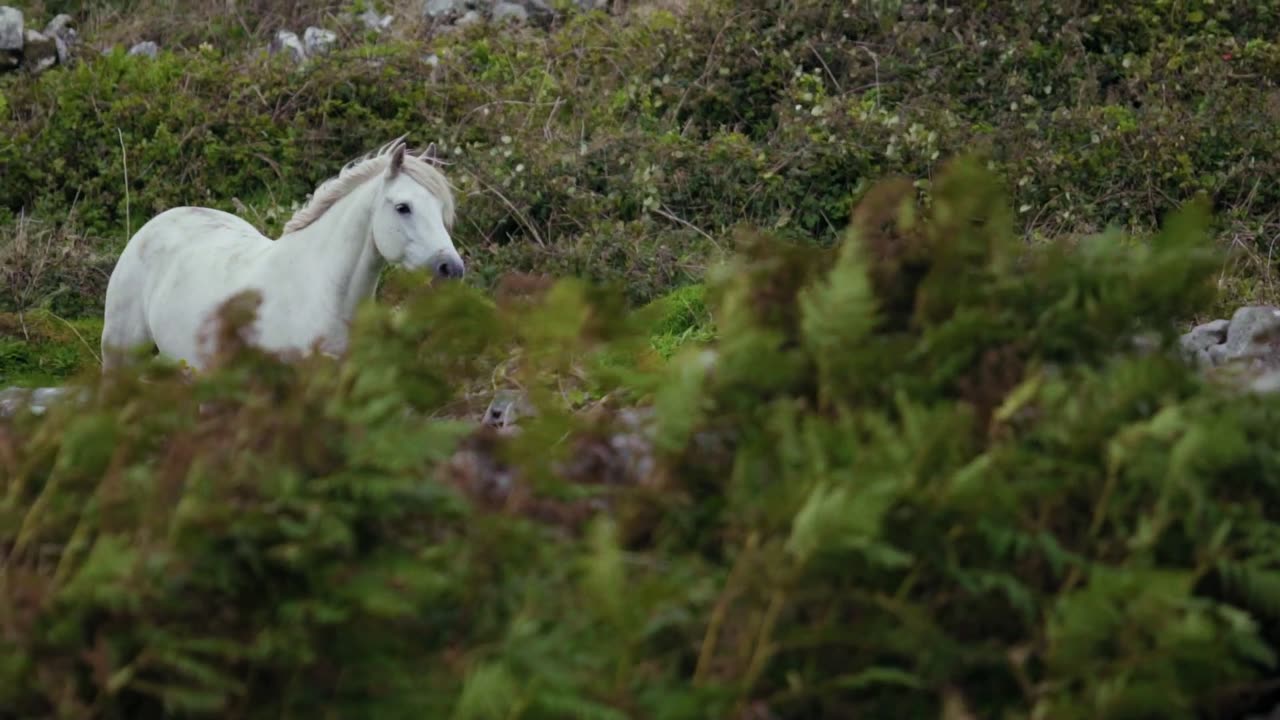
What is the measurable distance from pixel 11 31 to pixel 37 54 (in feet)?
0.76

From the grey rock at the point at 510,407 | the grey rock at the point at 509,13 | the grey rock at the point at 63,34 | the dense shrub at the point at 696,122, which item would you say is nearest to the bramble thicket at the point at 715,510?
the grey rock at the point at 510,407

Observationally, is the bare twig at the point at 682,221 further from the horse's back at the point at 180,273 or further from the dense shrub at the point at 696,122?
the horse's back at the point at 180,273

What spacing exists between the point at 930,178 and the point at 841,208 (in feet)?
1.86

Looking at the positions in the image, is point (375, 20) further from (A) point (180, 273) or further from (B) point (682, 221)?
(A) point (180, 273)

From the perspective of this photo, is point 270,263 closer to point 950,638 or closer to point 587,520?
point 587,520

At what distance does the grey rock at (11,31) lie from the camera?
12.4 metres

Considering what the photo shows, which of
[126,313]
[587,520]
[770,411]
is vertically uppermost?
[770,411]

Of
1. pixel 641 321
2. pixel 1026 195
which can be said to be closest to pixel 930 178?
pixel 1026 195

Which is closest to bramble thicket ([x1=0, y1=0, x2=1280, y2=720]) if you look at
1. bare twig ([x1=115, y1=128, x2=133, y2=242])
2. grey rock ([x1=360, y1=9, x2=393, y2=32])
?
bare twig ([x1=115, y1=128, x2=133, y2=242])

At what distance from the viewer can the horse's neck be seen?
7098mm

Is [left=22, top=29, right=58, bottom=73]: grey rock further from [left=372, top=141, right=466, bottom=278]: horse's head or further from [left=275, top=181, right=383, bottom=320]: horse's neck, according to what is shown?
[left=372, top=141, right=466, bottom=278]: horse's head

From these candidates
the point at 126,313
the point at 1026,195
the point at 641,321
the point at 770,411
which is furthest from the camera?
the point at 1026,195

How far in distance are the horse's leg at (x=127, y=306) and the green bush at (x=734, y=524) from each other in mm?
5193

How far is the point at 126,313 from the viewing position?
816 cm
